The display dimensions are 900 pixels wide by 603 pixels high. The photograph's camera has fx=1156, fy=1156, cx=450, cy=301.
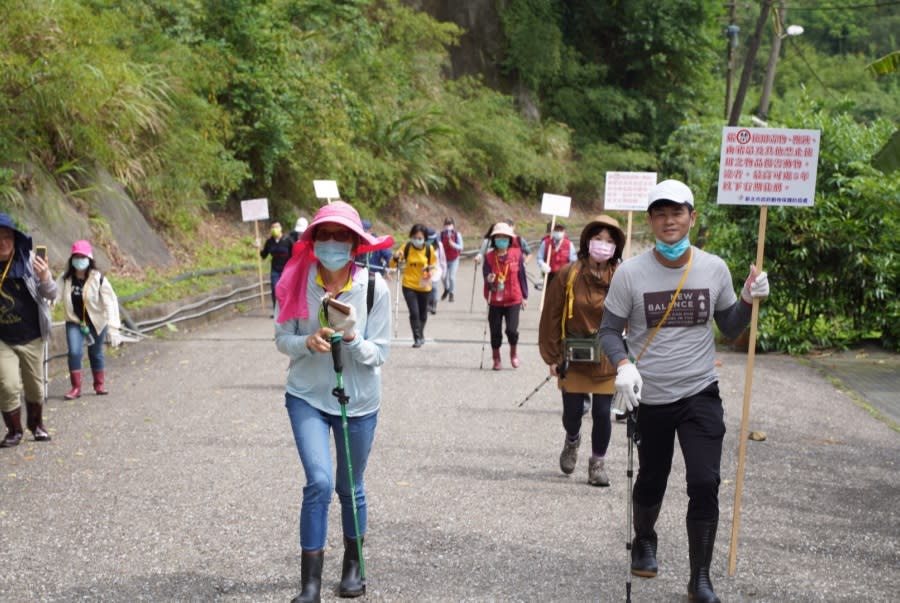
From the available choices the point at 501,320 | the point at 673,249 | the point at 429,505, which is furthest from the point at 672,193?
the point at 501,320

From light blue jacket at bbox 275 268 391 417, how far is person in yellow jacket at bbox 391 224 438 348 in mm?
10105

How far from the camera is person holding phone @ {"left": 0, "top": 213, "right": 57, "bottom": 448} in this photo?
8.77m

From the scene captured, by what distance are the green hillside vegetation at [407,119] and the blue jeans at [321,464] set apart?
303 inches

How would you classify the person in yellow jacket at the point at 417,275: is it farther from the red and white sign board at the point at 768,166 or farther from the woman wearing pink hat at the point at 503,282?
the red and white sign board at the point at 768,166

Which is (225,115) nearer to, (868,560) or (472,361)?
(472,361)

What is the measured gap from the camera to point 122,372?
1371cm

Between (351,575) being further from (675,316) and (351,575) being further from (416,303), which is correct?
(416,303)

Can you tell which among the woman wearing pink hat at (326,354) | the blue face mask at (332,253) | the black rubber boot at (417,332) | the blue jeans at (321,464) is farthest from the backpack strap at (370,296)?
the black rubber boot at (417,332)

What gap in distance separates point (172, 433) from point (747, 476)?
15.4 feet

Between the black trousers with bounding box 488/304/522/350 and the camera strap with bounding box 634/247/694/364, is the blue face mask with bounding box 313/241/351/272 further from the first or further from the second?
the black trousers with bounding box 488/304/522/350

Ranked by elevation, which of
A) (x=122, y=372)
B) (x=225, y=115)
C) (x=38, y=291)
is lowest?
(x=122, y=372)

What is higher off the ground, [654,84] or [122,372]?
[654,84]

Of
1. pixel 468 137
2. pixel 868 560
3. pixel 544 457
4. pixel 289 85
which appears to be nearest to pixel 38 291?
pixel 544 457

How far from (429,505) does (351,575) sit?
1.87 meters
